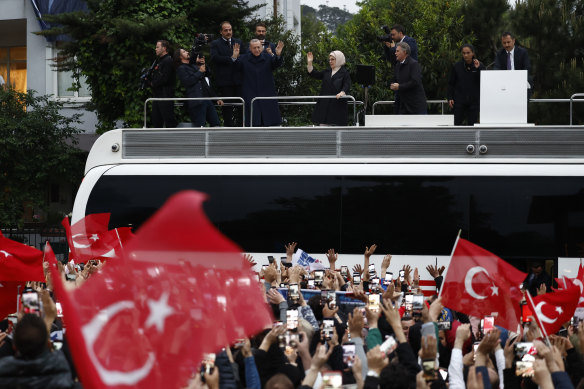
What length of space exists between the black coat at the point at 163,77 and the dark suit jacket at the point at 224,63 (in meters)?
0.69

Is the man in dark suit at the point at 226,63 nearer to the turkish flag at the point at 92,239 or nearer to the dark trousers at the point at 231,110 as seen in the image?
the dark trousers at the point at 231,110

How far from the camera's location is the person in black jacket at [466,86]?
15023mm

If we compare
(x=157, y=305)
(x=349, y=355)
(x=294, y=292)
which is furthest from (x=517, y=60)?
(x=157, y=305)

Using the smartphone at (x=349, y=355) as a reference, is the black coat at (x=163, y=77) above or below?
above

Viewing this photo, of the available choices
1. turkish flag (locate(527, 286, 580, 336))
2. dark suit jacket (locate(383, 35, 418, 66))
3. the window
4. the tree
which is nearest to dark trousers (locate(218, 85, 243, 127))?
dark suit jacket (locate(383, 35, 418, 66))

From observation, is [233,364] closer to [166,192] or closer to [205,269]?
[205,269]

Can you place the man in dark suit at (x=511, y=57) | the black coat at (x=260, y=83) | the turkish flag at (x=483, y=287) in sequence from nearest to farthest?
1. the turkish flag at (x=483, y=287)
2. the man in dark suit at (x=511, y=57)
3. the black coat at (x=260, y=83)

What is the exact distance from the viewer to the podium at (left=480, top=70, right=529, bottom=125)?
45.9 ft

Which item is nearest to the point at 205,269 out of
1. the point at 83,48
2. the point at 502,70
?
the point at 502,70

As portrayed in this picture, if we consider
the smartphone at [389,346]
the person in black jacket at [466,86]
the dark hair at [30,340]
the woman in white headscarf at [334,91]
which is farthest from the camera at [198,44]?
the dark hair at [30,340]

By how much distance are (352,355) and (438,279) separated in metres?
5.81

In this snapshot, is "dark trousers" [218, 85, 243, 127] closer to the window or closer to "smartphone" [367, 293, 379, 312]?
"smartphone" [367, 293, 379, 312]

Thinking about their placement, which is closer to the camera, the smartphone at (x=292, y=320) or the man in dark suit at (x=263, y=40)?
the smartphone at (x=292, y=320)

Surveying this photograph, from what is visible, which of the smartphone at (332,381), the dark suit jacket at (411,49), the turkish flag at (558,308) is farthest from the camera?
the dark suit jacket at (411,49)
